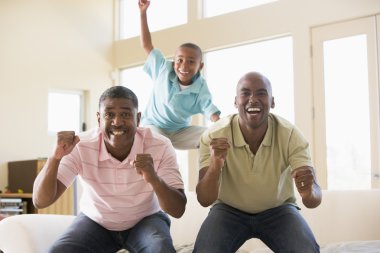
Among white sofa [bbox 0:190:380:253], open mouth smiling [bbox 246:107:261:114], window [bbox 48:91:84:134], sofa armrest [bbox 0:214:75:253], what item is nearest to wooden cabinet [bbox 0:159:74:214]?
window [bbox 48:91:84:134]

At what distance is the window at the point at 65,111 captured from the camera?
6.92 meters

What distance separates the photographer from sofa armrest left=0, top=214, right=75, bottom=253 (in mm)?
2311

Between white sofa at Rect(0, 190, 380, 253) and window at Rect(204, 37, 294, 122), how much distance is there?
285cm

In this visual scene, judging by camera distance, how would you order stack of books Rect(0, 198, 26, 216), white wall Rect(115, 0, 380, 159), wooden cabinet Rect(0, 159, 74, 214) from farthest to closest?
wooden cabinet Rect(0, 159, 74, 214) → stack of books Rect(0, 198, 26, 216) → white wall Rect(115, 0, 380, 159)

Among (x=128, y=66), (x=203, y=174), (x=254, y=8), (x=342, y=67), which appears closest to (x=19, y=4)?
(x=128, y=66)

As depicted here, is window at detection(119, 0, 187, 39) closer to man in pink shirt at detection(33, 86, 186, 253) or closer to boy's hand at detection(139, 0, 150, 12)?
boy's hand at detection(139, 0, 150, 12)

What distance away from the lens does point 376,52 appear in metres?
5.04

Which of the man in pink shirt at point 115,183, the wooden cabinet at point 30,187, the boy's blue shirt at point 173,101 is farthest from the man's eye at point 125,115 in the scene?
the wooden cabinet at point 30,187

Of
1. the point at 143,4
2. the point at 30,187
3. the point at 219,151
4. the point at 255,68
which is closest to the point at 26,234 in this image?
the point at 219,151

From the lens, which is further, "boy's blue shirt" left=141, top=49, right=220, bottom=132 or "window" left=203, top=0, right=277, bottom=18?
"window" left=203, top=0, right=277, bottom=18

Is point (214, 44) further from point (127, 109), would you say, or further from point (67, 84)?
point (127, 109)

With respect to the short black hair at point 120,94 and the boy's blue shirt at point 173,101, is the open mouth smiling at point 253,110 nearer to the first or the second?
the short black hair at point 120,94

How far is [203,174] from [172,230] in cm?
95

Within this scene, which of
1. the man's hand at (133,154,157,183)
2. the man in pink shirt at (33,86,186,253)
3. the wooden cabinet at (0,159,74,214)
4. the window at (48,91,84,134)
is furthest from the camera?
the window at (48,91,84,134)
